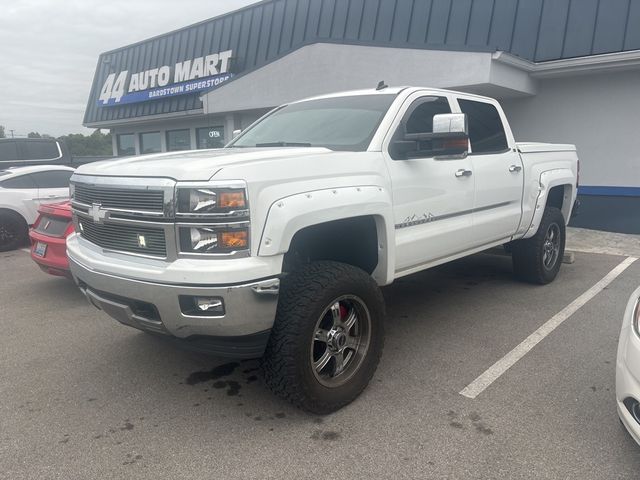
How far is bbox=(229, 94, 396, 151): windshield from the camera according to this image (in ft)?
12.1

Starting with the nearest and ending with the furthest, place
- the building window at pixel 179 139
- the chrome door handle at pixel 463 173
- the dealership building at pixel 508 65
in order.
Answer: the chrome door handle at pixel 463 173
the dealership building at pixel 508 65
the building window at pixel 179 139

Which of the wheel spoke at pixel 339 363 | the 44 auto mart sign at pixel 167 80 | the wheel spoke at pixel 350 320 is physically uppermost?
the 44 auto mart sign at pixel 167 80

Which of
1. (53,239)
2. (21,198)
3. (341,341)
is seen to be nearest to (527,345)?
(341,341)

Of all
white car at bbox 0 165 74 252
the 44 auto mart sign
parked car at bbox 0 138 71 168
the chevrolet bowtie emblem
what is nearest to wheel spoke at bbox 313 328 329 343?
the chevrolet bowtie emblem

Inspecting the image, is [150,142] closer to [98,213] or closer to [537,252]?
[537,252]

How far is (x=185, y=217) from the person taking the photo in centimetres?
264

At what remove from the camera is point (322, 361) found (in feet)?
10.4

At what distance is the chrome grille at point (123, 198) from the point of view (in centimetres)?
274

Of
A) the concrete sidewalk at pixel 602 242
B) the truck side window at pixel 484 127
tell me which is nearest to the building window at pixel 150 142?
the concrete sidewalk at pixel 602 242

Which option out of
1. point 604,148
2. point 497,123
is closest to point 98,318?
point 497,123

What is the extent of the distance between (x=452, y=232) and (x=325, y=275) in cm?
155

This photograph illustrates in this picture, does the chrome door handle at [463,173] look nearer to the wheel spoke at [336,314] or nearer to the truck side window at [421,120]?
the truck side window at [421,120]

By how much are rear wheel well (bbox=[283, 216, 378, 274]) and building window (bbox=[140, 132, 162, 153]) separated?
1641 cm

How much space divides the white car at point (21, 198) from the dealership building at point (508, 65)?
9.73 ft
